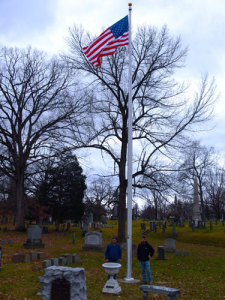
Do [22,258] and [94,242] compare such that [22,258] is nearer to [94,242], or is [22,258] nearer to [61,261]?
[61,261]

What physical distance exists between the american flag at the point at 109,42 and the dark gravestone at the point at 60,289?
7.67 meters

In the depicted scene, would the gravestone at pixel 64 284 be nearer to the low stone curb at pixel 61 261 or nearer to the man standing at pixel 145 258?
the man standing at pixel 145 258

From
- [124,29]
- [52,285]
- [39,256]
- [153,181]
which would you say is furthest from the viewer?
[153,181]

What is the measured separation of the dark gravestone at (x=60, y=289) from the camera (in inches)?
245

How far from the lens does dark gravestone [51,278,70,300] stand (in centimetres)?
622

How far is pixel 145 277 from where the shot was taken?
9836 millimetres

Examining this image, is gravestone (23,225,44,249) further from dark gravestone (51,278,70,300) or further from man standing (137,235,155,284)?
dark gravestone (51,278,70,300)

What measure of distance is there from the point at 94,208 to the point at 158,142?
38.3 meters

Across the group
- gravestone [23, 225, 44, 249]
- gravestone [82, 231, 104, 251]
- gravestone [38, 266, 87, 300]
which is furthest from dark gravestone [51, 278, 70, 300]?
gravestone [23, 225, 44, 249]

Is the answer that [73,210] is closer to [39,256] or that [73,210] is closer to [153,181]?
[153,181]

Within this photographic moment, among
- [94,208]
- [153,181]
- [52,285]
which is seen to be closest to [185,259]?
[153,181]

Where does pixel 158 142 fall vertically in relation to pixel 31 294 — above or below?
above

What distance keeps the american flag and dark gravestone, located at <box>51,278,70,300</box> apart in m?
7.67

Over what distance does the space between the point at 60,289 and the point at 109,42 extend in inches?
332
